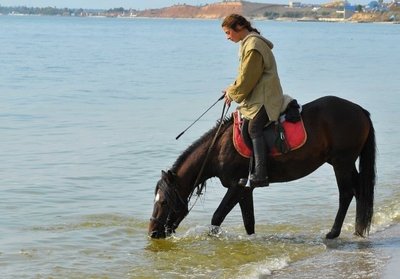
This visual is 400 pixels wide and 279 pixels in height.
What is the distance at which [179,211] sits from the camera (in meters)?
9.06

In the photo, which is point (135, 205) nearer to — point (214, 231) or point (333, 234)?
point (214, 231)

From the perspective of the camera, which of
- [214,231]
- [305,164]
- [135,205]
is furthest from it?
[135,205]

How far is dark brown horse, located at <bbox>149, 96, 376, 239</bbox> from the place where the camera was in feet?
28.9

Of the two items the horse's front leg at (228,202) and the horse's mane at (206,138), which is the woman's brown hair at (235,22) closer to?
the horse's mane at (206,138)

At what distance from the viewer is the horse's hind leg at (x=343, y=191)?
9117mm

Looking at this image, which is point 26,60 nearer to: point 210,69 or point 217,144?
point 210,69

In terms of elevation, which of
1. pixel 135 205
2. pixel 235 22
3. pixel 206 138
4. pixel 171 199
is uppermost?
pixel 235 22

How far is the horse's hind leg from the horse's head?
164cm

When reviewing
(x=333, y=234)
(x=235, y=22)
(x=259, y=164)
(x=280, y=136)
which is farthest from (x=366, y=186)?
(x=235, y=22)

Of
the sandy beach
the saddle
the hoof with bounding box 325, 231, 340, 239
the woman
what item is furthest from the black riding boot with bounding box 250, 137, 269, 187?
the sandy beach

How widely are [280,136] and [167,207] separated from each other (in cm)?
142

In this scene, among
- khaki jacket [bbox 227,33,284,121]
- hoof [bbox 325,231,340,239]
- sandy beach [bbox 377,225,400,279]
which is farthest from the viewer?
hoof [bbox 325,231,340,239]

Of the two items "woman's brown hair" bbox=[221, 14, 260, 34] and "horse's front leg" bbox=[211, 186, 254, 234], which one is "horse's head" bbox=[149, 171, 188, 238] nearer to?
"horse's front leg" bbox=[211, 186, 254, 234]

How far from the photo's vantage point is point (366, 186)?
29.9ft
